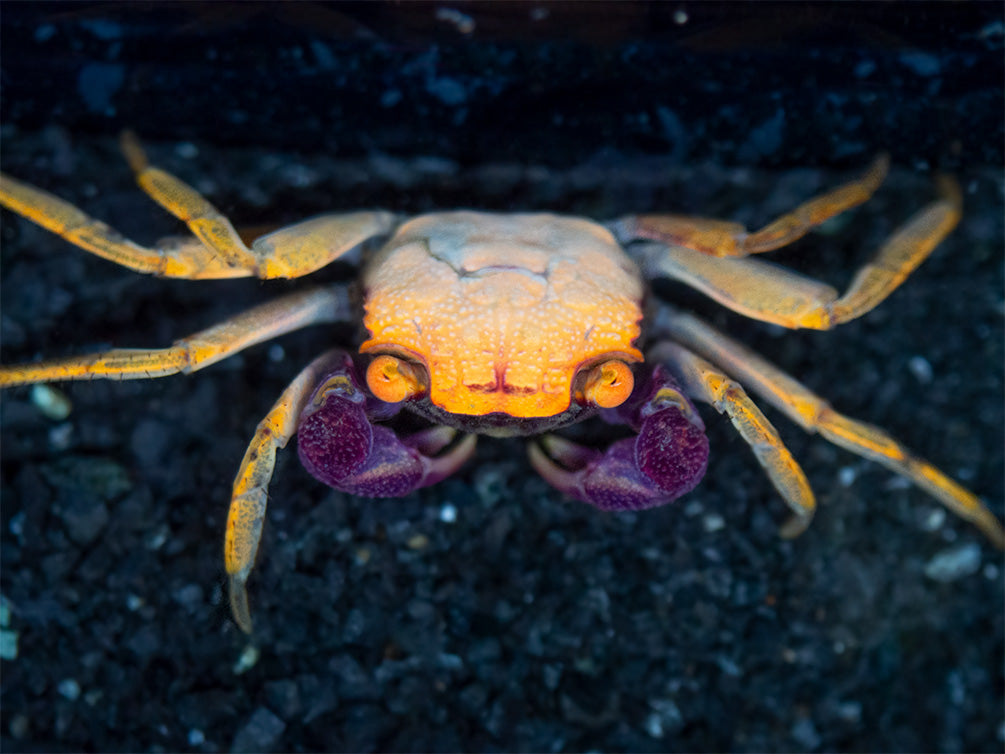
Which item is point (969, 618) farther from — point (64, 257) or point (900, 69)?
point (64, 257)

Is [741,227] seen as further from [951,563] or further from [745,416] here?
[951,563]

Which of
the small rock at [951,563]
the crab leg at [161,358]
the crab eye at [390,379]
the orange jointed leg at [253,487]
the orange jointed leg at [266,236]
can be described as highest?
the orange jointed leg at [266,236]

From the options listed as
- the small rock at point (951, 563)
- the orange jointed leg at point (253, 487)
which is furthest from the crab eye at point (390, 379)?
the small rock at point (951, 563)

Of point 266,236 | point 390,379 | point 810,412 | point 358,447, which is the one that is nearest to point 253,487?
point 358,447

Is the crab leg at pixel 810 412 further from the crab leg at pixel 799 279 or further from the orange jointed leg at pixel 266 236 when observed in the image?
the orange jointed leg at pixel 266 236

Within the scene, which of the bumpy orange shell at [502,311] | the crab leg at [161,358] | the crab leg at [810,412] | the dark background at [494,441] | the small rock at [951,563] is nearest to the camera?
the bumpy orange shell at [502,311]

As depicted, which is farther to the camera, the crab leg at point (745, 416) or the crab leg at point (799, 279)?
the crab leg at point (799, 279)

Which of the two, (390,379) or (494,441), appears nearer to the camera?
(390,379)
